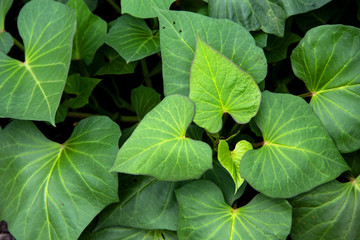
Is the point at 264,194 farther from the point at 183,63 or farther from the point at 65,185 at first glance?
the point at 65,185

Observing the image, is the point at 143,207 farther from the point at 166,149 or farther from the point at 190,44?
the point at 190,44

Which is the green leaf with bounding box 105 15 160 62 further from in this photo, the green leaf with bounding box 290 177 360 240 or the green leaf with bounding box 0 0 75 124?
the green leaf with bounding box 290 177 360 240

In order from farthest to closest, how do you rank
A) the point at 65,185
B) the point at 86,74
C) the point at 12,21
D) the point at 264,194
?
the point at 12,21, the point at 86,74, the point at 65,185, the point at 264,194

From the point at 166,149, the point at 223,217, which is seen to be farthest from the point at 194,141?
the point at 223,217

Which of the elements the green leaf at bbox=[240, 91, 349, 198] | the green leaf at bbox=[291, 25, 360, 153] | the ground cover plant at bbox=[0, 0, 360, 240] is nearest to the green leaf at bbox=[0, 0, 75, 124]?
the ground cover plant at bbox=[0, 0, 360, 240]

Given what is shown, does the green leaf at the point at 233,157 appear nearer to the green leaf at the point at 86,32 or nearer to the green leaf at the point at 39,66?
the green leaf at the point at 39,66

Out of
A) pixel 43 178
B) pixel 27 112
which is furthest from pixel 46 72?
pixel 43 178
